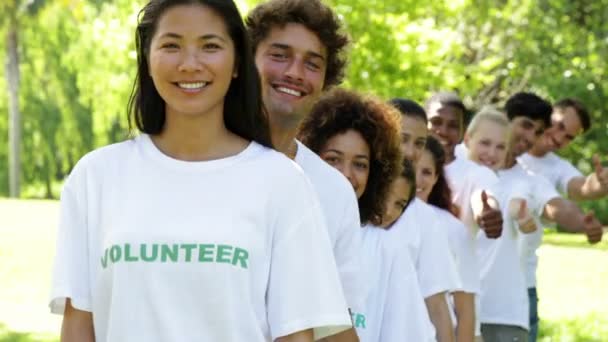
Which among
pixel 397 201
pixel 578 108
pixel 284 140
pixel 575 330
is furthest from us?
pixel 575 330

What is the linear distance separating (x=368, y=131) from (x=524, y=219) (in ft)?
11.3

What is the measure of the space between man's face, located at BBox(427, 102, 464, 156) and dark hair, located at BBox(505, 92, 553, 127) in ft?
5.03

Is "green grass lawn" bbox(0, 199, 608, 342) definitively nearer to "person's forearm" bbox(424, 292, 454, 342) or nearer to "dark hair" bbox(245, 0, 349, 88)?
"person's forearm" bbox(424, 292, 454, 342)

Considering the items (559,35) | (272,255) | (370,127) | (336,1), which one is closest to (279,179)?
(272,255)

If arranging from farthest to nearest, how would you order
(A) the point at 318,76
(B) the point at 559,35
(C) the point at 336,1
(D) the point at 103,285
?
1. (B) the point at 559,35
2. (C) the point at 336,1
3. (A) the point at 318,76
4. (D) the point at 103,285

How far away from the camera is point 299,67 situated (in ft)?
16.3

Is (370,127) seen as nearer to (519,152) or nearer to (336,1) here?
(519,152)

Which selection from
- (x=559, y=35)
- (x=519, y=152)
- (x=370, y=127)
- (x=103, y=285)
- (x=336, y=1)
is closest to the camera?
(x=103, y=285)

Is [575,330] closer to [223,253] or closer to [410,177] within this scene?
[410,177]

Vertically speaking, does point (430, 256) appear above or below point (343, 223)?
below

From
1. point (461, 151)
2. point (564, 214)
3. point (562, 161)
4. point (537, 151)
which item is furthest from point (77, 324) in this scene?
point (562, 161)

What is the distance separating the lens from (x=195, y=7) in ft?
13.1

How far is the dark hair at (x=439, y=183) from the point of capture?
7.78 meters

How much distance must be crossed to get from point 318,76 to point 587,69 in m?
30.3
